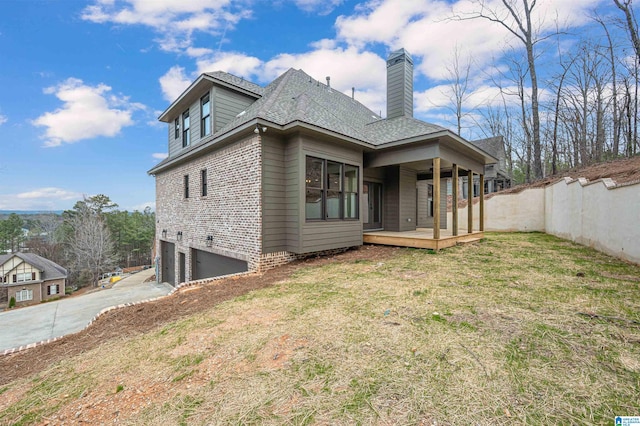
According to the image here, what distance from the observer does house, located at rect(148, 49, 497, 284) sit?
7043 mm

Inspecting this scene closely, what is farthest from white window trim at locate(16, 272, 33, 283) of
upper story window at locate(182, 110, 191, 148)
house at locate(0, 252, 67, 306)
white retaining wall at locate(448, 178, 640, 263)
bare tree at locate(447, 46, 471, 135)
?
bare tree at locate(447, 46, 471, 135)

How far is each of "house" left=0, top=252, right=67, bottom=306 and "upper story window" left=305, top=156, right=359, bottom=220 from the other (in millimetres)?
30256

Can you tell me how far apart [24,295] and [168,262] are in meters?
20.8

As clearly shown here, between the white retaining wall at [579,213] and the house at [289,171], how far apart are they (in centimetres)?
311

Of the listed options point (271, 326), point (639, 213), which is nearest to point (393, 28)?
point (639, 213)

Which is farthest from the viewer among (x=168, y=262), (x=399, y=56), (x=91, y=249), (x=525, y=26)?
(x=91, y=249)

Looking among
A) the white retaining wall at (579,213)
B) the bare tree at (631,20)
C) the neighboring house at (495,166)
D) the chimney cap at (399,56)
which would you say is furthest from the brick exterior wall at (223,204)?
the neighboring house at (495,166)

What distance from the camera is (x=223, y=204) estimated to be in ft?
27.7

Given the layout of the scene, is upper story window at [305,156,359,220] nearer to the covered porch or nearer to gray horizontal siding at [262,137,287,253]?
gray horizontal siding at [262,137,287,253]

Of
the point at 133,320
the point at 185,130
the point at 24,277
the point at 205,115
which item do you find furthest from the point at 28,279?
the point at 133,320

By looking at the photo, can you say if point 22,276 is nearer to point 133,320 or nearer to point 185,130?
point 185,130

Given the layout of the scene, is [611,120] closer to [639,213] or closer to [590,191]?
[590,191]

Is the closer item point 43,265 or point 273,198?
point 273,198

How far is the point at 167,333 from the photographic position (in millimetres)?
3531
